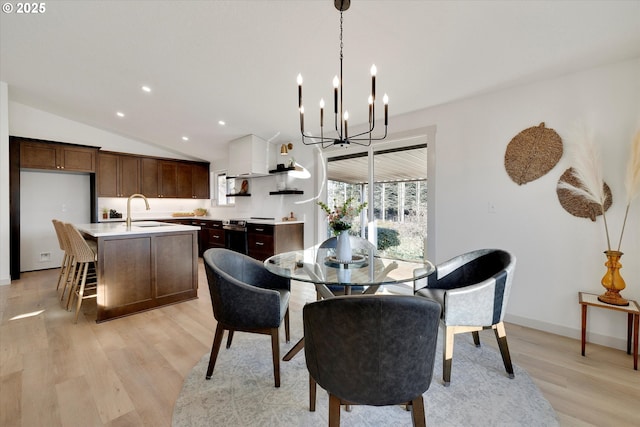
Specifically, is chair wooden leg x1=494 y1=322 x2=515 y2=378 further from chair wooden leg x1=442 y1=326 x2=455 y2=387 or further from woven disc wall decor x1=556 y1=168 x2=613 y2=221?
woven disc wall decor x1=556 y1=168 x2=613 y2=221

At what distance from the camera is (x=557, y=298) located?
253 cm

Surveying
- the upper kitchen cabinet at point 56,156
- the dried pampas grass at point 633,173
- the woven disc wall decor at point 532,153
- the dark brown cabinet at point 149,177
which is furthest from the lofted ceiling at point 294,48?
the dark brown cabinet at point 149,177

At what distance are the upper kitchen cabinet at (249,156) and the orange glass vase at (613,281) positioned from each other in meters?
4.66

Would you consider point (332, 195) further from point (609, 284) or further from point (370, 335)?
point (370, 335)

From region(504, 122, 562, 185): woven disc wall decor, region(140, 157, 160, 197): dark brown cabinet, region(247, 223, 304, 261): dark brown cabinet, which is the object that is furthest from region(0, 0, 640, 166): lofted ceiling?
region(140, 157, 160, 197): dark brown cabinet

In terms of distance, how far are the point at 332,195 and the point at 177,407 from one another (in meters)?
3.44

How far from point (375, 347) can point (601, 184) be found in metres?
2.47

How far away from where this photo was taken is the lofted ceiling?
192 centimetres

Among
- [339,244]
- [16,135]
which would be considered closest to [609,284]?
[339,244]

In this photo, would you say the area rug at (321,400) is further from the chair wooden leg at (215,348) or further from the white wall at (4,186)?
the white wall at (4,186)

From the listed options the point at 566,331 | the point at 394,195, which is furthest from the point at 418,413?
the point at 394,195

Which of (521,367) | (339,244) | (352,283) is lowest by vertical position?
(521,367)

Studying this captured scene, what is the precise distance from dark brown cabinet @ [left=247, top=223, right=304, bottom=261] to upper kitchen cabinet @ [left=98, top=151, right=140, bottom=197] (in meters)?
2.99

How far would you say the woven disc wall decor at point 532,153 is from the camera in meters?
2.50
